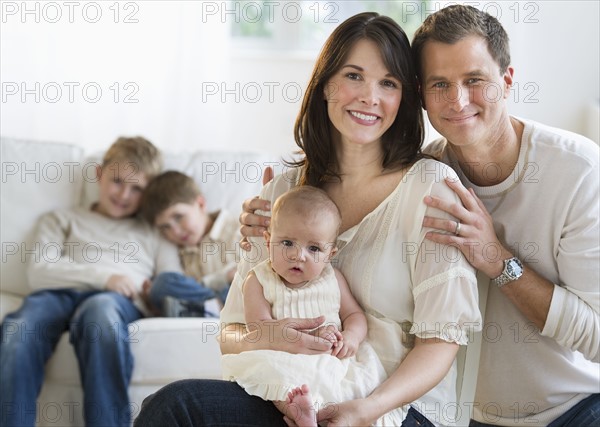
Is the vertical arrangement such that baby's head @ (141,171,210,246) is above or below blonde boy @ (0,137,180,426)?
above

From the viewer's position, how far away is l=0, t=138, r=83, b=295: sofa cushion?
9.56ft

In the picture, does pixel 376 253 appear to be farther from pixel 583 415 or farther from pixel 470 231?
pixel 583 415

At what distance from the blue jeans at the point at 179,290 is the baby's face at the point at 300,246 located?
118cm

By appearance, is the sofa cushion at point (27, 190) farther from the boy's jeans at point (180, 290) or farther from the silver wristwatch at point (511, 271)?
the silver wristwatch at point (511, 271)

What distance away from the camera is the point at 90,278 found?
2.77 metres

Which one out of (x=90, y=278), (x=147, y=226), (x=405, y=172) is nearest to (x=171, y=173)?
(x=147, y=226)

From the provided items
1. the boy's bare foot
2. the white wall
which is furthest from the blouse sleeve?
the white wall

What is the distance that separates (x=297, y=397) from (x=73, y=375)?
141 cm

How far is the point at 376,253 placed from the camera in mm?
1567

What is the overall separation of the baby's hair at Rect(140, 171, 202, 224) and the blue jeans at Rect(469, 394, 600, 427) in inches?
61.7

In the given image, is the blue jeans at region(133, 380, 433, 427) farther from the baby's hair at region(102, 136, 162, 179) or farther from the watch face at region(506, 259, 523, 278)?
the baby's hair at region(102, 136, 162, 179)

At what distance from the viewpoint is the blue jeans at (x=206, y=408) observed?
1.39 metres

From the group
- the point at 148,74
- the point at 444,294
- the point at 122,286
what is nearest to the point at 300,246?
the point at 444,294

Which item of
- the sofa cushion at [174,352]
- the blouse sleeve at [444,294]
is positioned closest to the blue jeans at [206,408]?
the blouse sleeve at [444,294]
